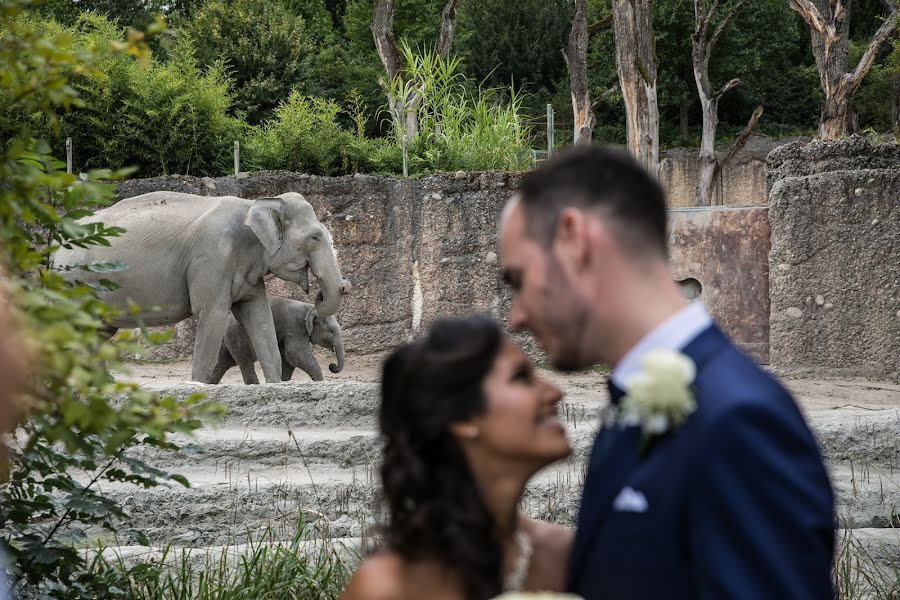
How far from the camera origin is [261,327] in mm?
9961

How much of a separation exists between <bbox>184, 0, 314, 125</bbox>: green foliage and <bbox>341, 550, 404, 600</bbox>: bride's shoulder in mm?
22683

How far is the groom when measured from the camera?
1.75 meters

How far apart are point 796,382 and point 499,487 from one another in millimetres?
9865

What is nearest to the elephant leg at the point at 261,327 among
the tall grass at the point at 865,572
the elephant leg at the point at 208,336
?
the elephant leg at the point at 208,336

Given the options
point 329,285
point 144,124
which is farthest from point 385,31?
point 329,285

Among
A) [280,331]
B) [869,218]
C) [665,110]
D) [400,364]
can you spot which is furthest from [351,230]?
[665,110]

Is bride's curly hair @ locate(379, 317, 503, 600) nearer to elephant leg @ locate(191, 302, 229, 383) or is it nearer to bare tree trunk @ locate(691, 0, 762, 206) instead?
elephant leg @ locate(191, 302, 229, 383)

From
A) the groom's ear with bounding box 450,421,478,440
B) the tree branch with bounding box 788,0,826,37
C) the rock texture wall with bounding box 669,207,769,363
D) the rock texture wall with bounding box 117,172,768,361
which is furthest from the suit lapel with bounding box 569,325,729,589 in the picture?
the tree branch with bounding box 788,0,826,37

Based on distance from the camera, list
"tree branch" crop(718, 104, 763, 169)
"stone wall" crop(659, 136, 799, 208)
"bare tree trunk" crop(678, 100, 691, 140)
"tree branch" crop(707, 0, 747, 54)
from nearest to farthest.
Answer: "tree branch" crop(718, 104, 763, 169) < "tree branch" crop(707, 0, 747, 54) < "stone wall" crop(659, 136, 799, 208) < "bare tree trunk" crop(678, 100, 691, 140)

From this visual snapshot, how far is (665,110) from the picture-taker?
35.3 meters

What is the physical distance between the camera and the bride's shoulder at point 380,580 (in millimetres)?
2090

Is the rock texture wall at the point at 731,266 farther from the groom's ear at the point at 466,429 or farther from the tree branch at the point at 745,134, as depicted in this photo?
the groom's ear at the point at 466,429

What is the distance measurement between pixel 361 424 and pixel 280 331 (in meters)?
3.06

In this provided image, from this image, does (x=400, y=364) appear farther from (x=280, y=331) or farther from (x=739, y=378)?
(x=280, y=331)
